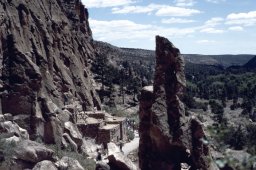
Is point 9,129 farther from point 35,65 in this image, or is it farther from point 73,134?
point 35,65

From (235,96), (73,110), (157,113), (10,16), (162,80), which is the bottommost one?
(235,96)

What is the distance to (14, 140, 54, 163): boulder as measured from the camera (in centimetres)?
2492

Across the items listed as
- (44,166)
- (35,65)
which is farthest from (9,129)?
(44,166)

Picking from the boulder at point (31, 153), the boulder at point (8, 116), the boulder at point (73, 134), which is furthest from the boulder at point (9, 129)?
the boulder at point (73, 134)

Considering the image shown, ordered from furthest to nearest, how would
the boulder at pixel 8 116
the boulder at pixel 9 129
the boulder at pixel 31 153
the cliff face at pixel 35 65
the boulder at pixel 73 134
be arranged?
the boulder at pixel 73 134 < the cliff face at pixel 35 65 < the boulder at pixel 8 116 < the boulder at pixel 9 129 < the boulder at pixel 31 153

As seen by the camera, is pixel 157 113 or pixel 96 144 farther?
pixel 96 144

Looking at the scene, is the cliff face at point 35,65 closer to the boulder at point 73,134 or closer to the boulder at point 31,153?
the boulder at point 73,134

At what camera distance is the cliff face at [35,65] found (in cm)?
3634

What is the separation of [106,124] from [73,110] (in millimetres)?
5269

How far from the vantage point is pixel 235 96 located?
133750 mm

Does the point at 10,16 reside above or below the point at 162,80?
above

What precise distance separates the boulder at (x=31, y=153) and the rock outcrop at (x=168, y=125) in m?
6.93

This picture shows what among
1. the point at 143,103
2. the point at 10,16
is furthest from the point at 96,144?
the point at 143,103

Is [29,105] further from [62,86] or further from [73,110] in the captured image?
[62,86]
